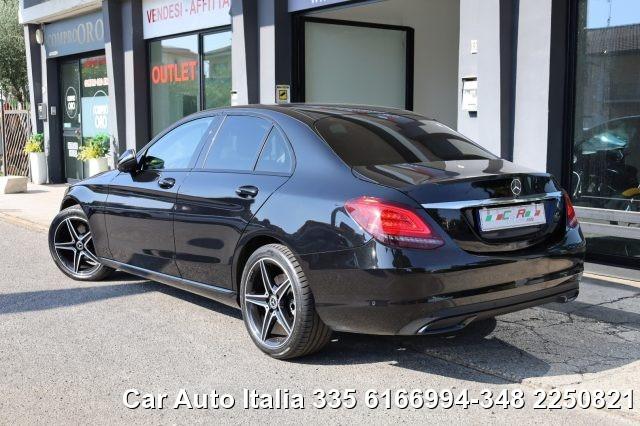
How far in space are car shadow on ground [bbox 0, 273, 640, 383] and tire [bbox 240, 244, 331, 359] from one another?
182 mm

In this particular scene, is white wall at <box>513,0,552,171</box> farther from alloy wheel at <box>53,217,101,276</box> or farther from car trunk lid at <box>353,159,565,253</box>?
alloy wheel at <box>53,217,101,276</box>

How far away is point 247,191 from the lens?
457 cm

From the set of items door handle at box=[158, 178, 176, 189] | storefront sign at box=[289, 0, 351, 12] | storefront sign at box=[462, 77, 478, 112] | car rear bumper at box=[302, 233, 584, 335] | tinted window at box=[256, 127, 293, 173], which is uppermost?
storefront sign at box=[289, 0, 351, 12]

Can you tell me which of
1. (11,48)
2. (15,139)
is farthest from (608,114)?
(11,48)

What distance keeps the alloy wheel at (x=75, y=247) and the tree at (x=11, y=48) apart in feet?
51.4

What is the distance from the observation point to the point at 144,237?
5523 millimetres

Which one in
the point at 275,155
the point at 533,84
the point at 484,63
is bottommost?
the point at 275,155

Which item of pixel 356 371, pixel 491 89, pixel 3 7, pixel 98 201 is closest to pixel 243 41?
pixel 491 89

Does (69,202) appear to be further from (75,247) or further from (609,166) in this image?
(609,166)

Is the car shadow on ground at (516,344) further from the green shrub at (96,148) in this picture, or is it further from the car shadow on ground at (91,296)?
the green shrub at (96,148)

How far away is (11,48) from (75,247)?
52.5 feet

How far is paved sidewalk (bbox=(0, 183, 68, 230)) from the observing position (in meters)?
11.0

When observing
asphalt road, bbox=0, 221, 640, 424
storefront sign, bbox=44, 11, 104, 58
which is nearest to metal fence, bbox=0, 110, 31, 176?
storefront sign, bbox=44, 11, 104, 58

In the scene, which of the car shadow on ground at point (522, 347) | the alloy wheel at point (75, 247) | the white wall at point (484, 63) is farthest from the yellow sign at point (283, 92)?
the car shadow on ground at point (522, 347)
